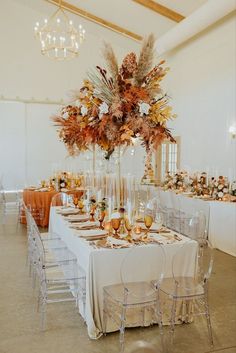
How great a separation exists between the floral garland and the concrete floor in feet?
5.82

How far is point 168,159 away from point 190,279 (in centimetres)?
800

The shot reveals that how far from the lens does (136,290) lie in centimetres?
316

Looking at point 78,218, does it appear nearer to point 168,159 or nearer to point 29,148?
point 168,159

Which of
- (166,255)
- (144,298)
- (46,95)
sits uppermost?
(46,95)

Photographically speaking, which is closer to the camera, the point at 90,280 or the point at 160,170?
the point at 90,280

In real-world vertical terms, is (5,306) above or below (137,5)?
below

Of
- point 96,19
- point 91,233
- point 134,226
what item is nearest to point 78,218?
point 91,233

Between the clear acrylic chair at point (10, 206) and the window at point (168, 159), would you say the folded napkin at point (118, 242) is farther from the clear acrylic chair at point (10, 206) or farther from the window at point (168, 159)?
the window at point (168, 159)

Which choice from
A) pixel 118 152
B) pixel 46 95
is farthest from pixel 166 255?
pixel 46 95

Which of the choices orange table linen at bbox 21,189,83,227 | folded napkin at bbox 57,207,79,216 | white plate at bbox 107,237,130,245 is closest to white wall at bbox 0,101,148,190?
orange table linen at bbox 21,189,83,227

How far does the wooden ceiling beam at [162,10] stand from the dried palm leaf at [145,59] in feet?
19.7

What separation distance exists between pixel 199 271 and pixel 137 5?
7.62 m

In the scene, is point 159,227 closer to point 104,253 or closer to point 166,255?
point 166,255

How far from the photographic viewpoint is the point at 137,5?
30.0ft
